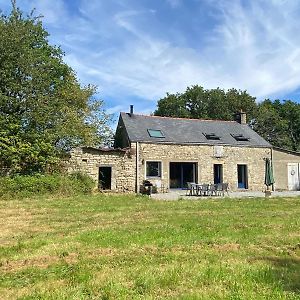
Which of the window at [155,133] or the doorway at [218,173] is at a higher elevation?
the window at [155,133]

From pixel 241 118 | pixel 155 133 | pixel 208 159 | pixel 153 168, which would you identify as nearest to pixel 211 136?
pixel 208 159

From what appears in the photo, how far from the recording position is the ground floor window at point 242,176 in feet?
86.0

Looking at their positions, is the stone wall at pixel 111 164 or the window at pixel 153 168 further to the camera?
the window at pixel 153 168

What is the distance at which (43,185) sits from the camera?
17719 mm

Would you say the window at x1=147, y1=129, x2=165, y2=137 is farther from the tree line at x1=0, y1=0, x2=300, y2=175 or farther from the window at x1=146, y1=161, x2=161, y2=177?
the tree line at x1=0, y1=0, x2=300, y2=175

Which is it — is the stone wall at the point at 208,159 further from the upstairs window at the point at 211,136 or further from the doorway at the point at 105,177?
the doorway at the point at 105,177

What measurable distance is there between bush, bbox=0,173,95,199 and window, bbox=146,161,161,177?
4878 millimetres

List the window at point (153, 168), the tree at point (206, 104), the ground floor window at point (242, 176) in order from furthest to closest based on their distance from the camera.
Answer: the tree at point (206, 104)
the ground floor window at point (242, 176)
the window at point (153, 168)

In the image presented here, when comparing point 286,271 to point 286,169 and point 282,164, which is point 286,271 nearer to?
point 282,164

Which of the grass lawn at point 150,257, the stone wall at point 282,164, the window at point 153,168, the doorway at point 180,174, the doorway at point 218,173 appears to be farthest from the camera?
the stone wall at point 282,164

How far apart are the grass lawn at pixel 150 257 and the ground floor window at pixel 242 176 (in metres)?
16.2

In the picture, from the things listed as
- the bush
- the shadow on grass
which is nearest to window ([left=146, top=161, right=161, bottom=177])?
the bush

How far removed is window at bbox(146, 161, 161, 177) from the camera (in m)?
23.6

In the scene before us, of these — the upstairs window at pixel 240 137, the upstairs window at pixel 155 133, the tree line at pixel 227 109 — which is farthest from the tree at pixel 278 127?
the upstairs window at pixel 155 133
